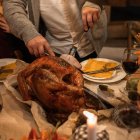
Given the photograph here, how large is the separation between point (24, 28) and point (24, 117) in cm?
62

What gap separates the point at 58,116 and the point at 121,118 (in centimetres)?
23

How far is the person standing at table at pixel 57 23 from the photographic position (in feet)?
5.05

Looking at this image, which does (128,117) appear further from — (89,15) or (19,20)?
(19,20)

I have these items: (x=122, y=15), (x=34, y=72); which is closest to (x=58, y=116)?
(x=34, y=72)

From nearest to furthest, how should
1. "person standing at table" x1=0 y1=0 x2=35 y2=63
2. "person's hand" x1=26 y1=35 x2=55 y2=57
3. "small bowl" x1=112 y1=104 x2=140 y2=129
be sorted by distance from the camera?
"small bowl" x1=112 y1=104 x2=140 y2=129 < "person's hand" x1=26 y1=35 x2=55 y2=57 < "person standing at table" x1=0 y1=0 x2=35 y2=63

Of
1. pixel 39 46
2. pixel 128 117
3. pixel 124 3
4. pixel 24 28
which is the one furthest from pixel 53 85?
pixel 124 3

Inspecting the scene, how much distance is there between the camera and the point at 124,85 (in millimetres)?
1266

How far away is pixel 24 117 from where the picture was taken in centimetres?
105

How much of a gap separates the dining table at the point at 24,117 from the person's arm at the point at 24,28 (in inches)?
9.6

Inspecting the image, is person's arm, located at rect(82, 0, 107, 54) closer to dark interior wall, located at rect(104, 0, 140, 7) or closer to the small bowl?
the small bowl

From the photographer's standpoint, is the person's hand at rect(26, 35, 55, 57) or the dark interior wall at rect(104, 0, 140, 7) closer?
the person's hand at rect(26, 35, 55, 57)

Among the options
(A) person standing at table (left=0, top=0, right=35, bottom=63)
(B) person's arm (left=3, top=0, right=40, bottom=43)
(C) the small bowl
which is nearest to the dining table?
(C) the small bowl

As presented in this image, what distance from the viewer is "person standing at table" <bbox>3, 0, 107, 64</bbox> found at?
1538 millimetres

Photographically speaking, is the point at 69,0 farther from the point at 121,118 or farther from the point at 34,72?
the point at 121,118
